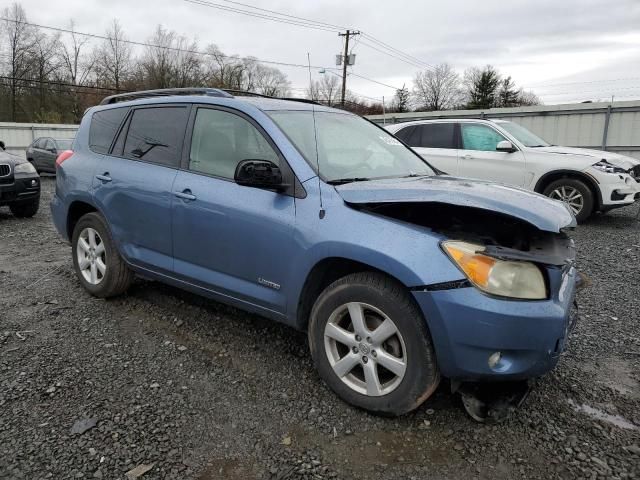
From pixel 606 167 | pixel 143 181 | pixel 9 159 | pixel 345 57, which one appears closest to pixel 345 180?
pixel 143 181

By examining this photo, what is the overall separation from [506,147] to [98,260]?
6.67 meters

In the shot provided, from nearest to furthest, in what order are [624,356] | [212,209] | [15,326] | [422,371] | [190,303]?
1. [422,371]
2. [212,209]
3. [624,356]
4. [15,326]
5. [190,303]

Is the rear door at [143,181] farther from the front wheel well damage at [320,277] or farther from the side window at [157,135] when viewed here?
the front wheel well damage at [320,277]

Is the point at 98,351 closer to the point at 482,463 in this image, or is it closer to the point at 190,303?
the point at 190,303

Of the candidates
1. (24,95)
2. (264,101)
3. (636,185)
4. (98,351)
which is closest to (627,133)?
(636,185)

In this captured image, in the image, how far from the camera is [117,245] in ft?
13.1

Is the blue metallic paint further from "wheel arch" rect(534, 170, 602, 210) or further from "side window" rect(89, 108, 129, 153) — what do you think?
"wheel arch" rect(534, 170, 602, 210)

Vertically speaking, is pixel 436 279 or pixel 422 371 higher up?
pixel 436 279

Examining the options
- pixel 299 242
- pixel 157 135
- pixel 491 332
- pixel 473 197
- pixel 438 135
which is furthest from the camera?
pixel 438 135

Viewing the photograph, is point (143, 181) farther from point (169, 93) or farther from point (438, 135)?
point (438, 135)

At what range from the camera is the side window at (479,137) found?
335 inches

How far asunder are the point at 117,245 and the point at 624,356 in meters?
3.90

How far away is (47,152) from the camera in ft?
57.6

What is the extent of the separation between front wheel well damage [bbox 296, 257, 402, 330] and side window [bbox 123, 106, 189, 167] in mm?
1469
